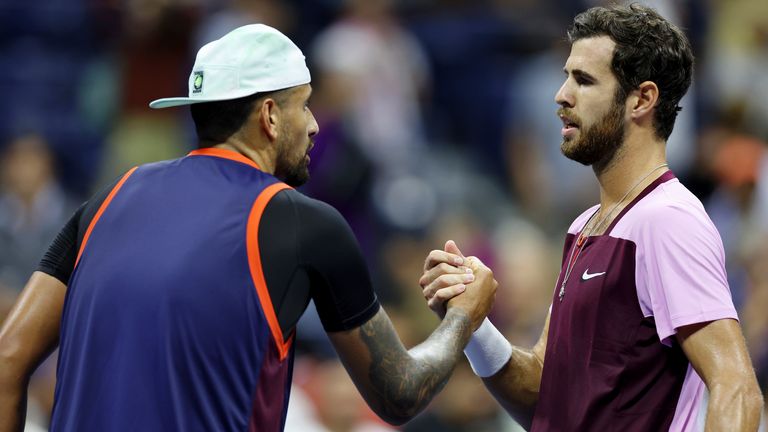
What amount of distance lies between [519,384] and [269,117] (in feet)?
4.90

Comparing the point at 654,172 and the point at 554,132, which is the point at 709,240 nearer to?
the point at 654,172

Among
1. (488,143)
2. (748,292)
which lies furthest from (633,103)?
(488,143)

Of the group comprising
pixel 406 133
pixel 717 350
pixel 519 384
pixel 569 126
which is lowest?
pixel 406 133

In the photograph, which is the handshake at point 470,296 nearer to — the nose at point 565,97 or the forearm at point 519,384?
the forearm at point 519,384

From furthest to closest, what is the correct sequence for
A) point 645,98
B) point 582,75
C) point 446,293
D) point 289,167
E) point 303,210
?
point 446,293, point 582,75, point 645,98, point 289,167, point 303,210

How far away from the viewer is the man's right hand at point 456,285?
4.84m

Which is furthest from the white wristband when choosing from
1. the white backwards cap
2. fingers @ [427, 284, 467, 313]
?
the white backwards cap

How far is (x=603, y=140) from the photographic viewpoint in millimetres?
4555

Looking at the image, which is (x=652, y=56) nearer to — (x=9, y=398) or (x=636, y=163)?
(x=636, y=163)

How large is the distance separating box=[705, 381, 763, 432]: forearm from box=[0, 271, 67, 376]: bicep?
2.19 metres

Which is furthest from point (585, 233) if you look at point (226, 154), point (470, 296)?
point (226, 154)

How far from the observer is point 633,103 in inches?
178

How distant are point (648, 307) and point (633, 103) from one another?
0.77 meters

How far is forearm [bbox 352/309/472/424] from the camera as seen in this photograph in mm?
4262
